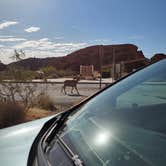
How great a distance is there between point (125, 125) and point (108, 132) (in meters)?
0.10

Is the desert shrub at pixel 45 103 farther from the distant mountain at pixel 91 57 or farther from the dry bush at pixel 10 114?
the distant mountain at pixel 91 57

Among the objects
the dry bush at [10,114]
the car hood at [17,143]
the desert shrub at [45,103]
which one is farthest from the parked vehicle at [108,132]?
the desert shrub at [45,103]

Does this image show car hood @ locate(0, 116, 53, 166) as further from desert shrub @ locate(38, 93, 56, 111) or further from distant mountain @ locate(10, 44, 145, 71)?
distant mountain @ locate(10, 44, 145, 71)

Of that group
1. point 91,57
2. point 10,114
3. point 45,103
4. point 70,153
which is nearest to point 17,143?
point 70,153

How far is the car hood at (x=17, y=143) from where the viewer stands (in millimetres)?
1978

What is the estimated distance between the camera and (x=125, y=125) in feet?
5.93

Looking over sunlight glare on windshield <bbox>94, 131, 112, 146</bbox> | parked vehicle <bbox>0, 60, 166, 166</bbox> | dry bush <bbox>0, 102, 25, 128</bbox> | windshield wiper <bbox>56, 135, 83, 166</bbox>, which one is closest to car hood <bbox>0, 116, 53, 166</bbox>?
parked vehicle <bbox>0, 60, 166, 166</bbox>

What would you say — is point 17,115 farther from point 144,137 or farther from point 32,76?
point 144,137

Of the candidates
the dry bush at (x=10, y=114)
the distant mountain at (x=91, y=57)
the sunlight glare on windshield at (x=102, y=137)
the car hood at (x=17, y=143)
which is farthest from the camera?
the distant mountain at (x=91, y=57)

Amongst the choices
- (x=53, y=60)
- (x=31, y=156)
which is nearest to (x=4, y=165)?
(x=31, y=156)

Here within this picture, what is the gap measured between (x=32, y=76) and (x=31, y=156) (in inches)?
415

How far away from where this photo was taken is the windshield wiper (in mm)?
1552

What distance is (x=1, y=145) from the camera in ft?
7.74

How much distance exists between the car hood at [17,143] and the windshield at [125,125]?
23 centimetres
